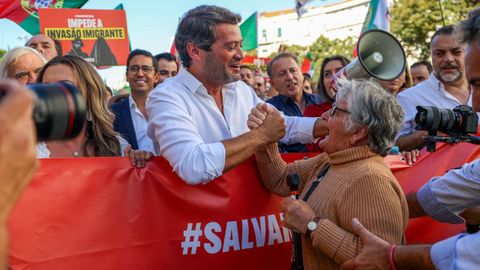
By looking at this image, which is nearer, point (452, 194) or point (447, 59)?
point (452, 194)

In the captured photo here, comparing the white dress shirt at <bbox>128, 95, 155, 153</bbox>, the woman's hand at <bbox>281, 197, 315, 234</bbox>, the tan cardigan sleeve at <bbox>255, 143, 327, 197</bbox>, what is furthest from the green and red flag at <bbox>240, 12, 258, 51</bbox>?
the woman's hand at <bbox>281, 197, 315, 234</bbox>

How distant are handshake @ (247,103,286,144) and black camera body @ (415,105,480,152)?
73 cm

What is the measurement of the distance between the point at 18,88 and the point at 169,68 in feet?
20.5

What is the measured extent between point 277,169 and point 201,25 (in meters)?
0.96

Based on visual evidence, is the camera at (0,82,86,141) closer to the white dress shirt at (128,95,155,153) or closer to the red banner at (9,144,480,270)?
the red banner at (9,144,480,270)

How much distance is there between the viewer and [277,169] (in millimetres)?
3314

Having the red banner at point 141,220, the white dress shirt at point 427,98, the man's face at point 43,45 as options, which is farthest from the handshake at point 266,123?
the man's face at point 43,45

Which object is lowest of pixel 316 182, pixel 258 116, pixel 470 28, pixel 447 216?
pixel 447 216

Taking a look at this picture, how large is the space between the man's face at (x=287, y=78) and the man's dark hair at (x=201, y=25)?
2465 mm

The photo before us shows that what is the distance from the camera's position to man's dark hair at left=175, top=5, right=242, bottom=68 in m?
3.42

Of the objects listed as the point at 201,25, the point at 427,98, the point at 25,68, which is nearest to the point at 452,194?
the point at 201,25

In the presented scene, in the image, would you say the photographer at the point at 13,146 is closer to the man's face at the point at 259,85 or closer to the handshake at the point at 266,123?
the handshake at the point at 266,123

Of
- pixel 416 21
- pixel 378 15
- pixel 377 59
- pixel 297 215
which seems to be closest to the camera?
pixel 297 215

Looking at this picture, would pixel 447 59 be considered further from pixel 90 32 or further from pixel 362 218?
pixel 90 32
